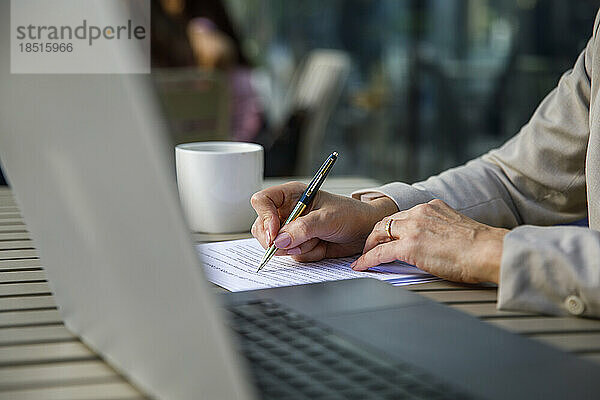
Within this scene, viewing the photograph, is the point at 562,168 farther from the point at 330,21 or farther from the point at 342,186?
the point at 330,21

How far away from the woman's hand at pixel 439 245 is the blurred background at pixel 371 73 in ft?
Result: 5.66

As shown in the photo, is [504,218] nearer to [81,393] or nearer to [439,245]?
[439,245]

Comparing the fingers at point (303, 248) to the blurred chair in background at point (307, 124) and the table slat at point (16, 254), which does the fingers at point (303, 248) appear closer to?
the table slat at point (16, 254)

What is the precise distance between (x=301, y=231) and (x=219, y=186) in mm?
268

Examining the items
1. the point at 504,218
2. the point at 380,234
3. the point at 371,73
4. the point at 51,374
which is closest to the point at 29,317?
the point at 51,374

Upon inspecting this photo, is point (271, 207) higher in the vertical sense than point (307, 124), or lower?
higher

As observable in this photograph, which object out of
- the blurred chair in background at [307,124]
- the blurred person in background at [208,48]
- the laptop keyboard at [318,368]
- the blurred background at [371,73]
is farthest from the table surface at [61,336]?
the blurred person in background at [208,48]

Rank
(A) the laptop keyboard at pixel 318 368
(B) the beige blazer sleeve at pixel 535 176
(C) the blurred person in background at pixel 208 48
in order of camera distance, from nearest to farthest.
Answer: (A) the laptop keyboard at pixel 318 368 → (B) the beige blazer sleeve at pixel 535 176 → (C) the blurred person in background at pixel 208 48

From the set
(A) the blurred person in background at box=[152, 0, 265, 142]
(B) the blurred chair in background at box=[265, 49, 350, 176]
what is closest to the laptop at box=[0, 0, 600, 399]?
(B) the blurred chair in background at box=[265, 49, 350, 176]

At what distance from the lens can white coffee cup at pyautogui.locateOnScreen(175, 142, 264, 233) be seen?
1.18 meters

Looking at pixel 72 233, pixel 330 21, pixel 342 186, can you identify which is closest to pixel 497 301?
pixel 72 233

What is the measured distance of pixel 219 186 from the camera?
1.19m

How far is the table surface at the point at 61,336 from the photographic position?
58cm

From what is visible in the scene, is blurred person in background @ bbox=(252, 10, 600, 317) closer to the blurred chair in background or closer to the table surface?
the table surface
